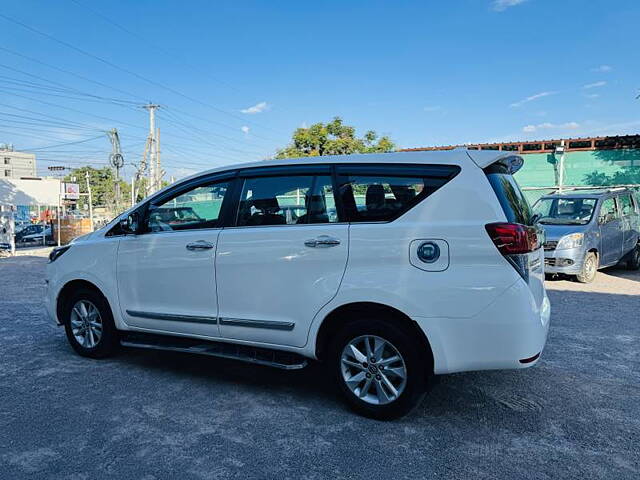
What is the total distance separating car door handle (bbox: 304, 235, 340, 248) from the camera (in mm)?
3395

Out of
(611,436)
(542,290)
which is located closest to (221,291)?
(542,290)

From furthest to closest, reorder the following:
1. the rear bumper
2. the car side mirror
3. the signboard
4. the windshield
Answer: the signboard < the windshield < the car side mirror < the rear bumper

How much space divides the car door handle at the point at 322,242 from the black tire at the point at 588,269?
7168mm

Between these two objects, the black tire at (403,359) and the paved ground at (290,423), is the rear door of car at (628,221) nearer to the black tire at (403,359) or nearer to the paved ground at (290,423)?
the paved ground at (290,423)

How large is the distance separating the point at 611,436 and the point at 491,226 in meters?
1.65

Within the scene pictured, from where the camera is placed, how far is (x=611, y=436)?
3.12m

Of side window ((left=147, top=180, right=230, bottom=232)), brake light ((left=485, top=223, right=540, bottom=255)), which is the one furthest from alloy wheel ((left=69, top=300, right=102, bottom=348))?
brake light ((left=485, top=223, right=540, bottom=255))

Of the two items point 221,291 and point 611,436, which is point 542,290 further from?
point 221,291

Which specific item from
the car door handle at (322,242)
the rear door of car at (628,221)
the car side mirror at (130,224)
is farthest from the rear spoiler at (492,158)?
the rear door of car at (628,221)

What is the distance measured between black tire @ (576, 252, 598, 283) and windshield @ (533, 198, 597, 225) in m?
0.69

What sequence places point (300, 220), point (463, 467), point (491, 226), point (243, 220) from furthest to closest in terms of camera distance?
1. point (243, 220)
2. point (300, 220)
3. point (491, 226)
4. point (463, 467)

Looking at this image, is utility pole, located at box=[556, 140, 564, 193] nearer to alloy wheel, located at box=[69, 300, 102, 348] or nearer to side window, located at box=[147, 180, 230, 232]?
side window, located at box=[147, 180, 230, 232]

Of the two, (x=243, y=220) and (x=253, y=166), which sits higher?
(x=253, y=166)

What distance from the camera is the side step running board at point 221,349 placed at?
3.68 metres
